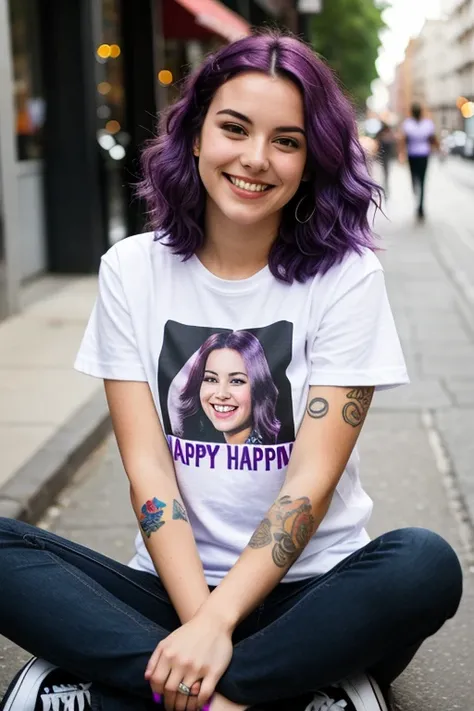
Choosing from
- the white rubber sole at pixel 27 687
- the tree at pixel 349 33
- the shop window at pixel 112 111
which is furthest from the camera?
the tree at pixel 349 33

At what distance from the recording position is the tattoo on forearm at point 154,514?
2.39 metres

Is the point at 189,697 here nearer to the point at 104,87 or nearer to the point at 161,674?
the point at 161,674

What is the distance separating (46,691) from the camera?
7.44 feet

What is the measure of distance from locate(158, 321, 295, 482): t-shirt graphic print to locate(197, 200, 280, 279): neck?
0.55 ft

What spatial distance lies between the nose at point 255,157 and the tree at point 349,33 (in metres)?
47.1

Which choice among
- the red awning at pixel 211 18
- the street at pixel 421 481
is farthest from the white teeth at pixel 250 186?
the red awning at pixel 211 18

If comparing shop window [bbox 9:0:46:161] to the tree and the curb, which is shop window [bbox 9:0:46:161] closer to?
the curb

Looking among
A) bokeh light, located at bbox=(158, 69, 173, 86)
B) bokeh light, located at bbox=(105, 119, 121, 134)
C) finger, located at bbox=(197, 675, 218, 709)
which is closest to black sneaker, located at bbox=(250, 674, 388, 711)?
finger, located at bbox=(197, 675, 218, 709)

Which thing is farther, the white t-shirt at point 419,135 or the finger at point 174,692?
the white t-shirt at point 419,135

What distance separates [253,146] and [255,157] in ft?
0.10

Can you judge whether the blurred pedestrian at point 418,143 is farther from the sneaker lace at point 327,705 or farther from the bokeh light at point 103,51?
the sneaker lace at point 327,705

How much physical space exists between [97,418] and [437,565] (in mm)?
3378

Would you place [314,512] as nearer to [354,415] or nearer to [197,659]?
[354,415]

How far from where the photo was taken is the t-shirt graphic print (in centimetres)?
243
